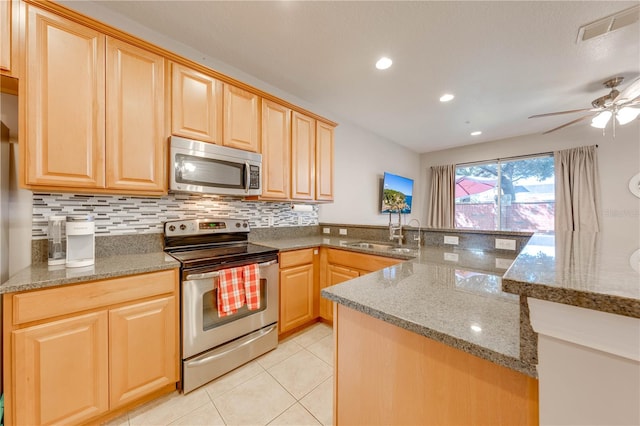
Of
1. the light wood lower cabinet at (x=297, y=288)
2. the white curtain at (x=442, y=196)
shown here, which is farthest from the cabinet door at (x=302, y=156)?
the white curtain at (x=442, y=196)

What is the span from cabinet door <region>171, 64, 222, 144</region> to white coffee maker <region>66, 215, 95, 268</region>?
81 centimetres

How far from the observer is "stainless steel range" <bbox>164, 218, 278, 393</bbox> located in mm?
1559

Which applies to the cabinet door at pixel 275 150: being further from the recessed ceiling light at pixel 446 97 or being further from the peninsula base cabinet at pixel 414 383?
the recessed ceiling light at pixel 446 97

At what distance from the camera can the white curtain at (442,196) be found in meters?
5.09

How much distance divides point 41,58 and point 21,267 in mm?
1204

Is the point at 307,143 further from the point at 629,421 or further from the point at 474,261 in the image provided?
the point at 629,421

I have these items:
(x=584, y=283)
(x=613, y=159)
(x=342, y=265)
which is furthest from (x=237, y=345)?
(x=613, y=159)

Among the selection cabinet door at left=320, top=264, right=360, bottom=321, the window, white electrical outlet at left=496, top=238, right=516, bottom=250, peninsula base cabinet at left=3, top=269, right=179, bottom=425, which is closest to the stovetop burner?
peninsula base cabinet at left=3, top=269, right=179, bottom=425

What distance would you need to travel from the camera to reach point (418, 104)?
10.0ft

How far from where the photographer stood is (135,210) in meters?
1.82

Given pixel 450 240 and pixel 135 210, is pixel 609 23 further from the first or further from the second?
pixel 135 210

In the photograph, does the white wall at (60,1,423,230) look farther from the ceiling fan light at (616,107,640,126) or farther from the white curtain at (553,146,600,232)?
the ceiling fan light at (616,107,640,126)

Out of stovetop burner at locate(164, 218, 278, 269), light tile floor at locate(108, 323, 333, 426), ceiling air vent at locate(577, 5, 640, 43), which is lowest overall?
light tile floor at locate(108, 323, 333, 426)

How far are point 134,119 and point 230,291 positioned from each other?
1.33m
